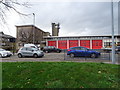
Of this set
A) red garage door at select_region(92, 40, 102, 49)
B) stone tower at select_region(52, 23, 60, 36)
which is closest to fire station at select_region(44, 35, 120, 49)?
red garage door at select_region(92, 40, 102, 49)

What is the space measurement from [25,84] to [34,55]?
10988 millimetres

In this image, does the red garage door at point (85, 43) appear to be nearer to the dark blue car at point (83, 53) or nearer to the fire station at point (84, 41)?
the fire station at point (84, 41)

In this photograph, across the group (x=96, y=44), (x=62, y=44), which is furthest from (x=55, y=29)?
(x=96, y=44)

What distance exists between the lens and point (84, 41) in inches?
1230

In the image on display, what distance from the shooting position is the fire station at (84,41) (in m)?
29.9

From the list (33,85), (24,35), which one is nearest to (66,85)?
(33,85)

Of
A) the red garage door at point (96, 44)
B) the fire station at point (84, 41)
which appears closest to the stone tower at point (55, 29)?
the fire station at point (84, 41)

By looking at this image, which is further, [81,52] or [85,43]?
[85,43]

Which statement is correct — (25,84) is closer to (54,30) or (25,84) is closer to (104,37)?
(104,37)

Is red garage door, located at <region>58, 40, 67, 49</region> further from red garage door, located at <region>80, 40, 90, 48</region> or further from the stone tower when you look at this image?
the stone tower

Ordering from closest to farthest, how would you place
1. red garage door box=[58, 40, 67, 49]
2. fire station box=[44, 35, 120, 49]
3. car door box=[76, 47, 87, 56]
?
car door box=[76, 47, 87, 56] → fire station box=[44, 35, 120, 49] → red garage door box=[58, 40, 67, 49]

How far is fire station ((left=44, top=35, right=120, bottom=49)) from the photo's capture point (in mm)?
A: 29872

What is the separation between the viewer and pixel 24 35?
36812 mm

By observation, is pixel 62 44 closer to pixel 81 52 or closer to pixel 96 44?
pixel 96 44
